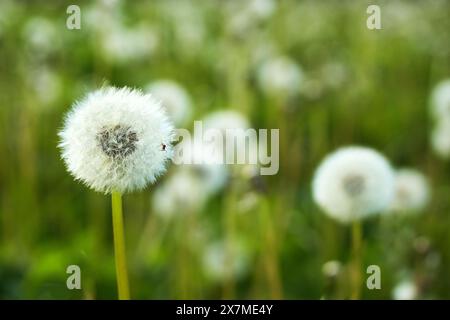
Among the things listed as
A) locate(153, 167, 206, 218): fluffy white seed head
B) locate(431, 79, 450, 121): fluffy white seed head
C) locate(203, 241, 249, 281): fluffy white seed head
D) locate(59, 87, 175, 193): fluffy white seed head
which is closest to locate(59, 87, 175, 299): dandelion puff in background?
locate(59, 87, 175, 193): fluffy white seed head

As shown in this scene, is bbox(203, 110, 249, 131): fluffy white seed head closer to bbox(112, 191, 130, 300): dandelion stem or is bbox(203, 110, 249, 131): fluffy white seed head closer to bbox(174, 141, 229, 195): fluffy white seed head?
bbox(174, 141, 229, 195): fluffy white seed head

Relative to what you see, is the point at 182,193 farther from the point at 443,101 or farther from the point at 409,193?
the point at 443,101

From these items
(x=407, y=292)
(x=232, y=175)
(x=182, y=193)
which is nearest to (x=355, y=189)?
(x=407, y=292)

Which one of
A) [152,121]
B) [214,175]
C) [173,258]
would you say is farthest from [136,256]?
[152,121]

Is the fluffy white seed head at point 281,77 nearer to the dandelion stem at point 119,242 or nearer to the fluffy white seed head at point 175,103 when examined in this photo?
the fluffy white seed head at point 175,103

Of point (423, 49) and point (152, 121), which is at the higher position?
point (423, 49)

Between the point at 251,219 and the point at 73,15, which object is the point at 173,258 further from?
the point at 73,15
